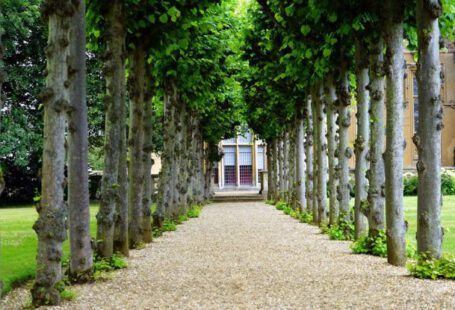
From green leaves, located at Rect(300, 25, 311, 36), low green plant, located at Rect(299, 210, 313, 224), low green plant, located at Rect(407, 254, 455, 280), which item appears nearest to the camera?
low green plant, located at Rect(407, 254, 455, 280)

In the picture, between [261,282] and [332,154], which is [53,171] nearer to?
[261,282]

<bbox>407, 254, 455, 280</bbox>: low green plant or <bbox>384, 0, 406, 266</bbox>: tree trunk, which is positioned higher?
<bbox>384, 0, 406, 266</bbox>: tree trunk

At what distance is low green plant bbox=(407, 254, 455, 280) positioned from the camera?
10.3m

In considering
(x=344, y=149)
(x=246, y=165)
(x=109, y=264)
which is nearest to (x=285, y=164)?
(x=344, y=149)

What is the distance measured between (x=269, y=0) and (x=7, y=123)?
935 inches

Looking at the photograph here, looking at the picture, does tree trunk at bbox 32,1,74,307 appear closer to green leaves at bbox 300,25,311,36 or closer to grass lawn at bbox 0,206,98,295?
grass lawn at bbox 0,206,98,295

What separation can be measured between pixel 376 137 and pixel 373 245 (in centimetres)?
222

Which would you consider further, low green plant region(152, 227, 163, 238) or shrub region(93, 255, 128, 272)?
low green plant region(152, 227, 163, 238)

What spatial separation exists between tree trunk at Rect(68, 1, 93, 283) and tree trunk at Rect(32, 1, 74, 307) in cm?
149

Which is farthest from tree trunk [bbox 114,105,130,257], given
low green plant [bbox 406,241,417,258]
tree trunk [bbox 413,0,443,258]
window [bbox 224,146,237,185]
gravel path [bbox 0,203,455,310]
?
window [bbox 224,146,237,185]

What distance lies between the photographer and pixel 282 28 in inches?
642

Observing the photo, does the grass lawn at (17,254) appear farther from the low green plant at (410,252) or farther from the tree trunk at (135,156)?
the low green plant at (410,252)

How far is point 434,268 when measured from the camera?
34.0 ft

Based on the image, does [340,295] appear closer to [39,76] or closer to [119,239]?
[119,239]
